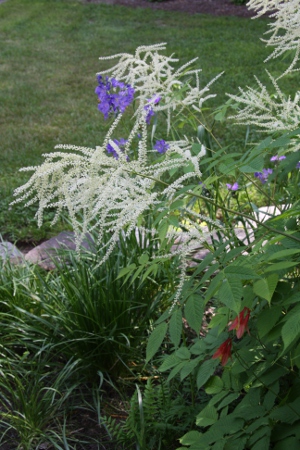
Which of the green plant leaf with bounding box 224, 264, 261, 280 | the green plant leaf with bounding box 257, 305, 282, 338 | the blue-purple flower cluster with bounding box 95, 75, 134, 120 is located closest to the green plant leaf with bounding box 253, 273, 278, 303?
the green plant leaf with bounding box 224, 264, 261, 280

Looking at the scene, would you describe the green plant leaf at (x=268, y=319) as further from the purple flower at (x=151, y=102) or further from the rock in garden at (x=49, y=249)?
the rock in garden at (x=49, y=249)

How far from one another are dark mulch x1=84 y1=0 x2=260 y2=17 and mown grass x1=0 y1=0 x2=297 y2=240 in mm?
442

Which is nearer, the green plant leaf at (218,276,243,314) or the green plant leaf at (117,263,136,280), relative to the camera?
the green plant leaf at (218,276,243,314)

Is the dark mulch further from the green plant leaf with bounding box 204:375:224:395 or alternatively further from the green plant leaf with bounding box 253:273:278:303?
the green plant leaf with bounding box 253:273:278:303

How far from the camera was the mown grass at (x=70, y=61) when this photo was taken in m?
5.95

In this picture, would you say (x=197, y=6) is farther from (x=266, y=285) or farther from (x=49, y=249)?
(x=266, y=285)

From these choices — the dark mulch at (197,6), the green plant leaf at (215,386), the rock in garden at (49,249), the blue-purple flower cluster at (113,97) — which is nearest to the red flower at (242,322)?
the green plant leaf at (215,386)

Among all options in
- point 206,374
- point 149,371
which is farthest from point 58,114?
point 206,374

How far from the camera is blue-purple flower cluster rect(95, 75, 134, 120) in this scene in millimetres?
3162

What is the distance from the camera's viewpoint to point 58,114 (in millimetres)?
6965

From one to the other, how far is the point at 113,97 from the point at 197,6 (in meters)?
9.82

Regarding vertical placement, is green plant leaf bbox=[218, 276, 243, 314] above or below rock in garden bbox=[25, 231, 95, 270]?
→ above

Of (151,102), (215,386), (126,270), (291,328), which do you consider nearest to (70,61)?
(151,102)

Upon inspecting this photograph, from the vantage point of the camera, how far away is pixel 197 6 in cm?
1219
